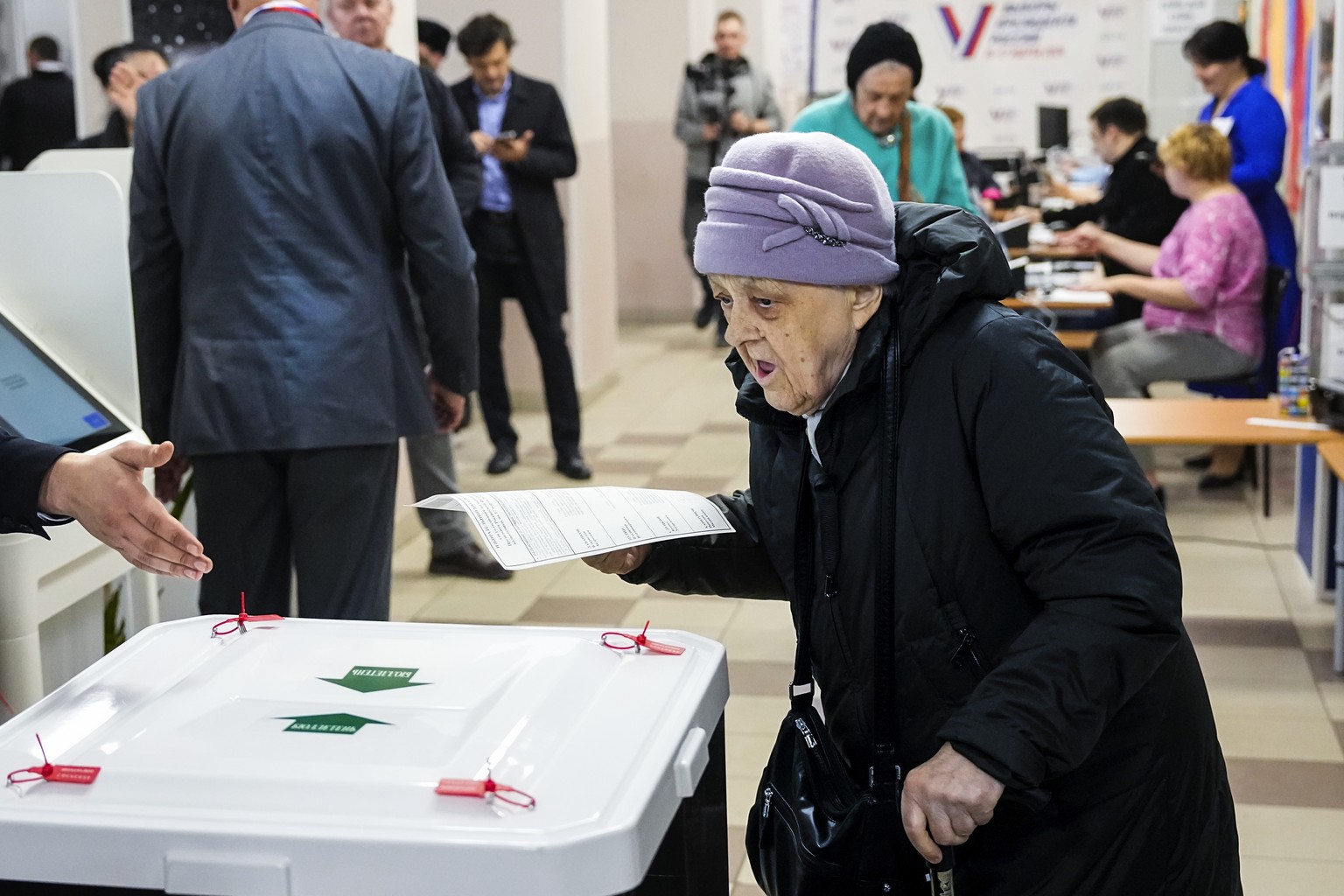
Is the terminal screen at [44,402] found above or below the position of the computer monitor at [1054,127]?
below

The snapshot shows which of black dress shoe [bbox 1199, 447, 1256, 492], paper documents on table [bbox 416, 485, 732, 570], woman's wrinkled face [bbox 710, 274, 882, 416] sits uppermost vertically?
woman's wrinkled face [bbox 710, 274, 882, 416]

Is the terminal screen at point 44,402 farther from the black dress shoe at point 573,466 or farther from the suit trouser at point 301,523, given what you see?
the black dress shoe at point 573,466

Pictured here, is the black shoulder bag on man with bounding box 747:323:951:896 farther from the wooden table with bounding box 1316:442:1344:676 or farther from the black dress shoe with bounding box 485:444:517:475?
the black dress shoe with bounding box 485:444:517:475

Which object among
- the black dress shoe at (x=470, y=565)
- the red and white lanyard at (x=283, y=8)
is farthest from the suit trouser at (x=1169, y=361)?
the red and white lanyard at (x=283, y=8)

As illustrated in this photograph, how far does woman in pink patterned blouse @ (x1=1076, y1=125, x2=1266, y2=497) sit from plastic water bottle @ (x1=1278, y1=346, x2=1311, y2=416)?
926 mm

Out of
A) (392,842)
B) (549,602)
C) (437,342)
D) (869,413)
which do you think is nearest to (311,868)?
(392,842)

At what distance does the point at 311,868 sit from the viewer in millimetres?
1227

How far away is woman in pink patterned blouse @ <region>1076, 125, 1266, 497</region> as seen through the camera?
5.49 m

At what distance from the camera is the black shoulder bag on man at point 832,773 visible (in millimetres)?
1544

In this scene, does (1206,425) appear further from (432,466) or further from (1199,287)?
(432,466)

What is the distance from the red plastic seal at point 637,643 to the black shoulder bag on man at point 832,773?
14 centimetres

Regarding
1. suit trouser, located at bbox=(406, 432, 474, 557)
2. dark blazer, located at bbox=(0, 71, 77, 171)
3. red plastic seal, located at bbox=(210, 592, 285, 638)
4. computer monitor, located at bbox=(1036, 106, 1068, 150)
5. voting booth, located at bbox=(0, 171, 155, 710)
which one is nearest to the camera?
red plastic seal, located at bbox=(210, 592, 285, 638)

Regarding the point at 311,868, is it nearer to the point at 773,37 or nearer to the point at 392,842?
the point at 392,842

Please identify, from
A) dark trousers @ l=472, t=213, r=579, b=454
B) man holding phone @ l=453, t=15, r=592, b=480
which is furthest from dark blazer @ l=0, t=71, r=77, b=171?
dark trousers @ l=472, t=213, r=579, b=454
